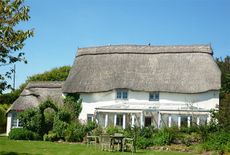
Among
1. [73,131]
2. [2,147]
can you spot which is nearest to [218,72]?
[73,131]

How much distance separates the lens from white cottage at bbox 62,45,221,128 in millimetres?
41812

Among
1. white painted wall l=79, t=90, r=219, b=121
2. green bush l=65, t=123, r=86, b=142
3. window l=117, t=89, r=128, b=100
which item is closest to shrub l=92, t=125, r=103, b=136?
green bush l=65, t=123, r=86, b=142

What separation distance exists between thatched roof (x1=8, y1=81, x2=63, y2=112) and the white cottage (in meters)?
2.33

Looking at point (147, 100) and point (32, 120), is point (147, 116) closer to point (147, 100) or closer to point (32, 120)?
point (147, 100)

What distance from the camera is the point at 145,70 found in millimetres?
45625

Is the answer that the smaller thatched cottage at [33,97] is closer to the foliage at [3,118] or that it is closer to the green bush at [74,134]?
the foliage at [3,118]

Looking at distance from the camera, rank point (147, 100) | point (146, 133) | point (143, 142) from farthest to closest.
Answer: point (147, 100) → point (146, 133) → point (143, 142)

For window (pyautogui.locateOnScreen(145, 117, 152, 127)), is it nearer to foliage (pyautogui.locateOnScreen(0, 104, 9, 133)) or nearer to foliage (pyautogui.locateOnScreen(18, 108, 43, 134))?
foliage (pyautogui.locateOnScreen(18, 108, 43, 134))

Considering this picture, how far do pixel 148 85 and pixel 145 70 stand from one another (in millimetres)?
2507

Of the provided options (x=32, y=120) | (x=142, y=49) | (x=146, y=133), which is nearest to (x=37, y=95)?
(x=32, y=120)

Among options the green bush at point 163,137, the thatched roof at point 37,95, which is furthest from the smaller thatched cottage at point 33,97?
the green bush at point 163,137

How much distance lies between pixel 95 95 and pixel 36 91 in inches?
290

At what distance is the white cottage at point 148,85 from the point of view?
41.8 m

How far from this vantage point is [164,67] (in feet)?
150
